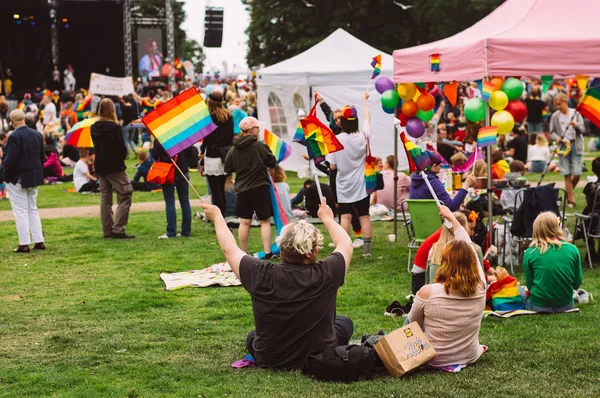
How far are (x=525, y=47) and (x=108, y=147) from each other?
582 centimetres

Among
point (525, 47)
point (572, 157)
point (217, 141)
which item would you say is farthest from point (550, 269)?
point (572, 157)

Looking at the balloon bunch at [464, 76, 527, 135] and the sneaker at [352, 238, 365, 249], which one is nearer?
the balloon bunch at [464, 76, 527, 135]

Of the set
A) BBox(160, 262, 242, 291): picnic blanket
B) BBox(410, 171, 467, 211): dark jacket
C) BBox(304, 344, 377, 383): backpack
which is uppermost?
BBox(410, 171, 467, 211): dark jacket

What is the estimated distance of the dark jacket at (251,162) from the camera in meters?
10.4

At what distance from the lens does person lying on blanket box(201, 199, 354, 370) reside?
19.2 ft

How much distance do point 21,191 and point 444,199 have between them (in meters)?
5.32

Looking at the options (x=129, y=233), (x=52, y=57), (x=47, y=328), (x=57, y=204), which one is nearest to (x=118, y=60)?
(x=52, y=57)

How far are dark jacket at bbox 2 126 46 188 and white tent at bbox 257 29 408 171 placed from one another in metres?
8.61

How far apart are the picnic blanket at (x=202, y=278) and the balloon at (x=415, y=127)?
278 cm

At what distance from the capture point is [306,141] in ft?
29.8

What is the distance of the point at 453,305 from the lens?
6109 mm

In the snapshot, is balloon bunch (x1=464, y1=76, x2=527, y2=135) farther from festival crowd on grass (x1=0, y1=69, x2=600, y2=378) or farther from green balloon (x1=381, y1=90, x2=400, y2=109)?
green balloon (x1=381, y1=90, x2=400, y2=109)

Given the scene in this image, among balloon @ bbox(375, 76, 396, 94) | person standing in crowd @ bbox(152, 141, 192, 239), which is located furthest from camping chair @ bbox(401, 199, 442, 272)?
person standing in crowd @ bbox(152, 141, 192, 239)

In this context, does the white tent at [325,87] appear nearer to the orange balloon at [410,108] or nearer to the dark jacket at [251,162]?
the orange balloon at [410,108]
